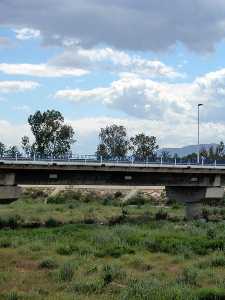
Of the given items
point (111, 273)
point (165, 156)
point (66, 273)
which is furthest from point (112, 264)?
point (165, 156)

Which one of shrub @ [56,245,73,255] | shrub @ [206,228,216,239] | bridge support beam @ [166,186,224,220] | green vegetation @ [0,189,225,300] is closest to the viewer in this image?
green vegetation @ [0,189,225,300]

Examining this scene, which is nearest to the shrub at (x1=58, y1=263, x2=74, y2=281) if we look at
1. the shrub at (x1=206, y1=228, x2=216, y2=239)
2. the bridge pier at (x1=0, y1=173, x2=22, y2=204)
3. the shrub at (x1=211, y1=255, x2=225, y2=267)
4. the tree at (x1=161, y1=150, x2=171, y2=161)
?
the shrub at (x1=211, y1=255, x2=225, y2=267)

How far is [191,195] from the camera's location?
2534 inches

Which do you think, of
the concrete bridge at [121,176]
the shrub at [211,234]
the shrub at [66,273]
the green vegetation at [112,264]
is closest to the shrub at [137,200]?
the concrete bridge at [121,176]

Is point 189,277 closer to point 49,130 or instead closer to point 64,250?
point 64,250

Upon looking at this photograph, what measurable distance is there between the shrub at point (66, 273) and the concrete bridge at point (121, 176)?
2683 cm

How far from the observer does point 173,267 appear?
89.5 feet

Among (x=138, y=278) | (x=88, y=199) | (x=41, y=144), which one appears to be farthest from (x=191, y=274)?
(x=41, y=144)

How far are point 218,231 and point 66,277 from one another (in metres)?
21.0

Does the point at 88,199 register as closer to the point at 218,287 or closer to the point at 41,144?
the point at 41,144

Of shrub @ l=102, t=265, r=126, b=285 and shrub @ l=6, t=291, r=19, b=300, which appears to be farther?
shrub @ l=102, t=265, r=126, b=285

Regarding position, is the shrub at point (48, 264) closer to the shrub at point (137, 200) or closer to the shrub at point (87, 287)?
the shrub at point (87, 287)

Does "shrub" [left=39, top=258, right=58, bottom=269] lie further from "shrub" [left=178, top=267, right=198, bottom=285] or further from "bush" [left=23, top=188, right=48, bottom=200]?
"bush" [left=23, top=188, right=48, bottom=200]

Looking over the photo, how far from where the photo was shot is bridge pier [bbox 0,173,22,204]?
50.3 m
